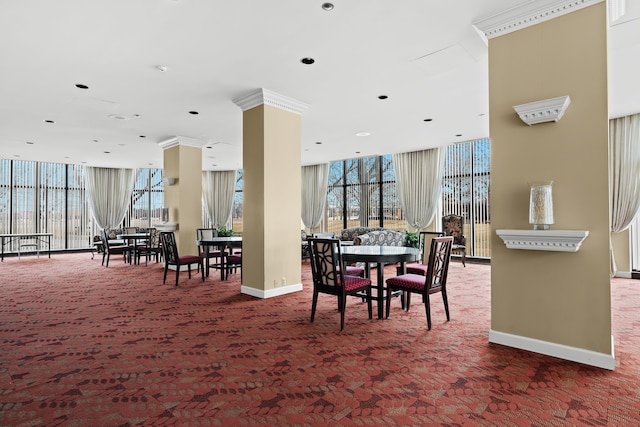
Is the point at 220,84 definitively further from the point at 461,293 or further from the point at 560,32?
the point at 461,293

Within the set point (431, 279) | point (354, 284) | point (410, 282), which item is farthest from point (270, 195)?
point (431, 279)

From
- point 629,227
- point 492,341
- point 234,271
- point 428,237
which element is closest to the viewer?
point 492,341

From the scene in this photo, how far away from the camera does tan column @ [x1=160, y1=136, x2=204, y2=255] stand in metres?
8.43

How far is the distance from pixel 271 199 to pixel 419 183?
5.82 metres

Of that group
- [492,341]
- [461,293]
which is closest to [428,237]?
[461,293]

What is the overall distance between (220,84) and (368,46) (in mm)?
2205

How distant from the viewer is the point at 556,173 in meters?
3.12

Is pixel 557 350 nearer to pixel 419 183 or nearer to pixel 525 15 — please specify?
pixel 525 15

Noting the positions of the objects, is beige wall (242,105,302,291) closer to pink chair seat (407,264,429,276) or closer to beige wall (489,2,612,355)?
pink chair seat (407,264,429,276)

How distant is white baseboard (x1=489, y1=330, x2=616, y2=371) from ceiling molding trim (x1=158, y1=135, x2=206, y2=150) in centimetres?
741

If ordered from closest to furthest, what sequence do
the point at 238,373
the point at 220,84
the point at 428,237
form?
the point at 238,373
the point at 220,84
the point at 428,237

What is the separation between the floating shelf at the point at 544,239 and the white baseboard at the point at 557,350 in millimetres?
813

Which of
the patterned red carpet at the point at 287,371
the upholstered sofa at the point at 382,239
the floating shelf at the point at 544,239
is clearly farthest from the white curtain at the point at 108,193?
the floating shelf at the point at 544,239

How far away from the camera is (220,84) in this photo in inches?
201
